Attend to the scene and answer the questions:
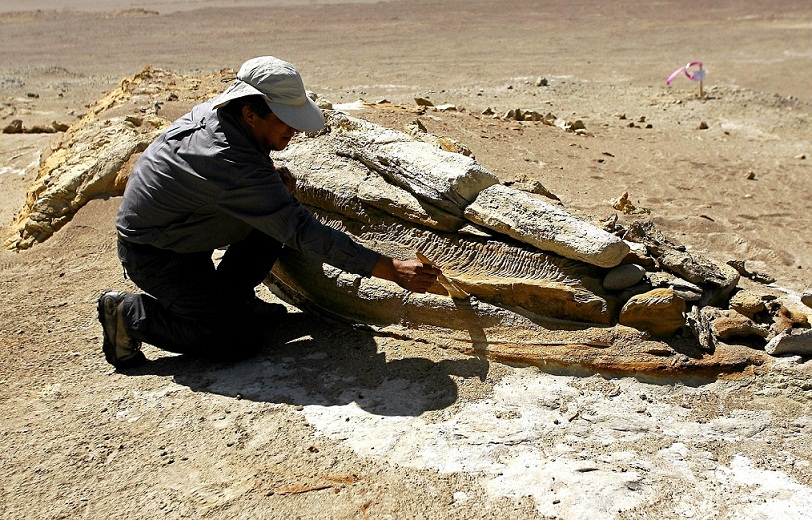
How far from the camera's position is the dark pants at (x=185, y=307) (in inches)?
140

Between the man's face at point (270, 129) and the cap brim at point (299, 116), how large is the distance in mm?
41

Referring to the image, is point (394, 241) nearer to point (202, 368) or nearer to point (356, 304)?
point (356, 304)

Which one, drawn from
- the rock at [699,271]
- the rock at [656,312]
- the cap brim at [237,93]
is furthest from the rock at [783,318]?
the cap brim at [237,93]

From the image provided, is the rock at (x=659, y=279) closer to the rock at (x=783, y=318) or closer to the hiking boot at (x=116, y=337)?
the rock at (x=783, y=318)

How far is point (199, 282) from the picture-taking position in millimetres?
3604

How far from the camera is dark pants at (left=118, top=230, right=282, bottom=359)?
11.7 feet

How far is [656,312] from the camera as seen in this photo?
11.0ft

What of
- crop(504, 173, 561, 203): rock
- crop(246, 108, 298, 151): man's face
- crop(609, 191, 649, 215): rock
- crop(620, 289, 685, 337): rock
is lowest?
crop(609, 191, 649, 215): rock

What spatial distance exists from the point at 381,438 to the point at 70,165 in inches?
151

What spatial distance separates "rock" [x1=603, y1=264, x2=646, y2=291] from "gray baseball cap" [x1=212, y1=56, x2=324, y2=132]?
54.4 inches

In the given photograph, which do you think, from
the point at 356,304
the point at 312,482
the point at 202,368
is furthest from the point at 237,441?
the point at 356,304

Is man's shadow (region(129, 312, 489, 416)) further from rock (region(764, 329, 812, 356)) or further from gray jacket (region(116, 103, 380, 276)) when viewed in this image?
rock (region(764, 329, 812, 356))

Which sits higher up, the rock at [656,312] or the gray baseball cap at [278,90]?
the gray baseball cap at [278,90]

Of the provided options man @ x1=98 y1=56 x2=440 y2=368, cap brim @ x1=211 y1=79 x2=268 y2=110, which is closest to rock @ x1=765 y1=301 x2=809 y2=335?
man @ x1=98 y1=56 x2=440 y2=368
